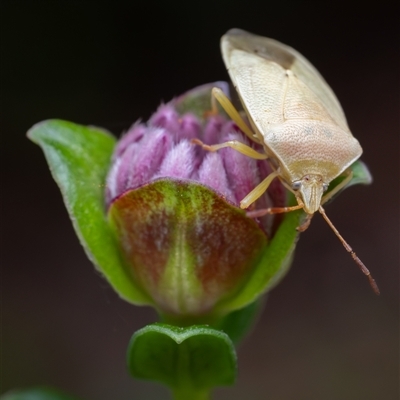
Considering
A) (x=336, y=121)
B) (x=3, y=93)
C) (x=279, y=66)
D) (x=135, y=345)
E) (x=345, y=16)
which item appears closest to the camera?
(x=135, y=345)

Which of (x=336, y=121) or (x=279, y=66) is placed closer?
(x=336, y=121)

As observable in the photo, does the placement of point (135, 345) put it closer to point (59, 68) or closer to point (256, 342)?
point (256, 342)

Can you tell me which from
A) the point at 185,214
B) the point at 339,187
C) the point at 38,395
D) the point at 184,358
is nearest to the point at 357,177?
the point at 339,187

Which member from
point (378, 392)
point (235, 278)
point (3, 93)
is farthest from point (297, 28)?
point (235, 278)

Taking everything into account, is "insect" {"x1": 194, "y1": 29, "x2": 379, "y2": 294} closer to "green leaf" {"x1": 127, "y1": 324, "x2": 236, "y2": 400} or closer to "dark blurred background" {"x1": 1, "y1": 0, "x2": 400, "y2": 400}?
"green leaf" {"x1": 127, "y1": 324, "x2": 236, "y2": 400}

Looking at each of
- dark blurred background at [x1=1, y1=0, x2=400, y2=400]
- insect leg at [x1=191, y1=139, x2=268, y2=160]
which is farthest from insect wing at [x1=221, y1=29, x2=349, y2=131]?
dark blurred background at [x1=1, y1=0, x2=400, y2=400]

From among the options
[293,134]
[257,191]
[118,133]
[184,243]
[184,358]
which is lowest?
[118,133]

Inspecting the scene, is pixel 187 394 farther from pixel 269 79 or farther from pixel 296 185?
pixel 269 79
